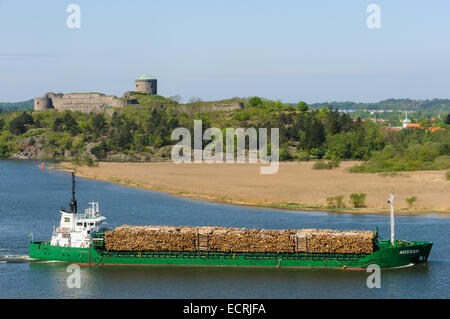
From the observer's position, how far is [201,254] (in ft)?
162

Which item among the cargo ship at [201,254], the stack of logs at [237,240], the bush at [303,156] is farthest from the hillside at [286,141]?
the stack of logs at [237,240]

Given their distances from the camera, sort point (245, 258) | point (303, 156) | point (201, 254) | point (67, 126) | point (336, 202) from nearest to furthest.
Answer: point (245, 258), point (201, 254), point (336, 202), point (303, 156), point (67, 126)

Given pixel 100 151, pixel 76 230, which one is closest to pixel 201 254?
pixel 76 230

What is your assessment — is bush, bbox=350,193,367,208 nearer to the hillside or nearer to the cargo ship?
the cargo ship

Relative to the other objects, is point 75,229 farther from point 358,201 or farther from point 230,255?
point 358,201

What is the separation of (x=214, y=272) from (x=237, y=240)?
292 cm

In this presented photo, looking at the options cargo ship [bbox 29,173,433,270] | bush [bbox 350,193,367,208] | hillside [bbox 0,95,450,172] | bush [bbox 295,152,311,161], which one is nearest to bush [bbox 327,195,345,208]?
bush [bbox 350,193,367,208]

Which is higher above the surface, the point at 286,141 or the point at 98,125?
A: the point at 98,125

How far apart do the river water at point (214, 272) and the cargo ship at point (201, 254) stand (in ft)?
1.99

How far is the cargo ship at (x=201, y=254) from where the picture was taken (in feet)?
157

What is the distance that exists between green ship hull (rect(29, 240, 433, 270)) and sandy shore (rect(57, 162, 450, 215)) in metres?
25.1

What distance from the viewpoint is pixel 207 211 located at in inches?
3012

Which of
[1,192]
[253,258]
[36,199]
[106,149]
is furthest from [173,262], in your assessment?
[106,149]

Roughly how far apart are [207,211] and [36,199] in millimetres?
25030
